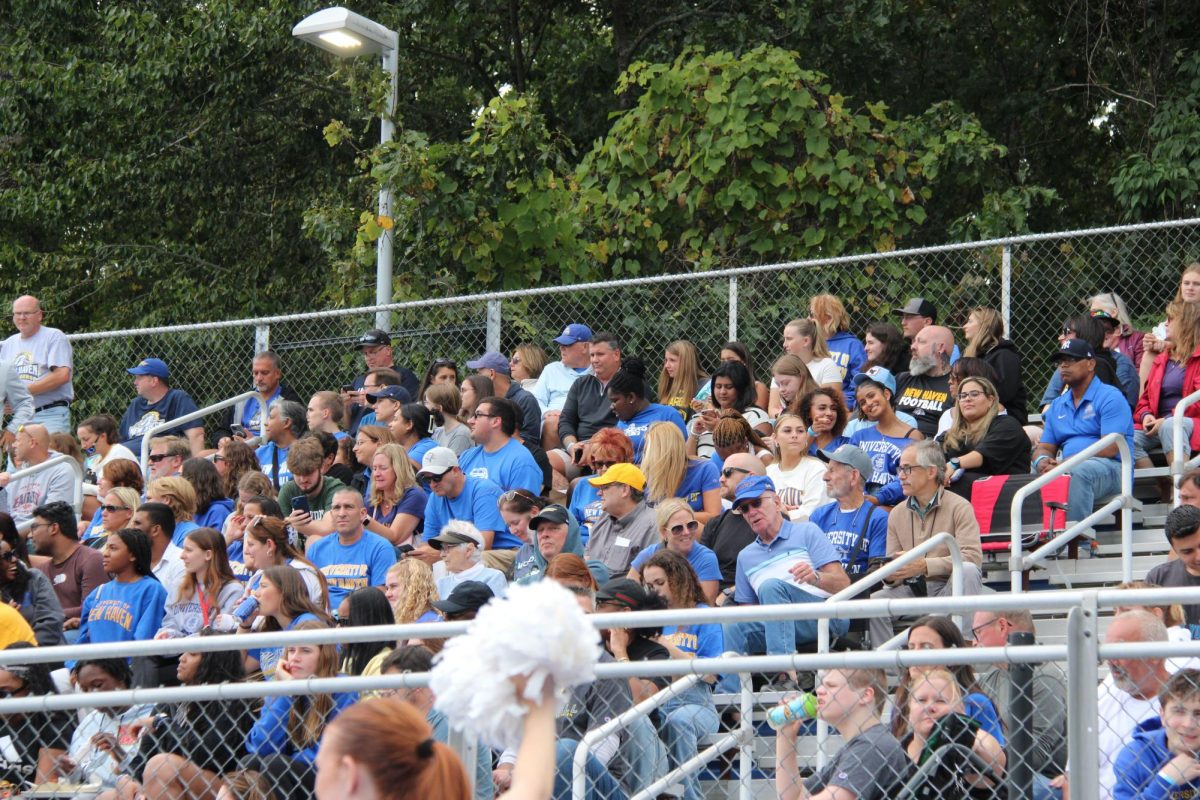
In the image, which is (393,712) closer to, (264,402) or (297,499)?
(297,499)

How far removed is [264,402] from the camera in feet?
42.0

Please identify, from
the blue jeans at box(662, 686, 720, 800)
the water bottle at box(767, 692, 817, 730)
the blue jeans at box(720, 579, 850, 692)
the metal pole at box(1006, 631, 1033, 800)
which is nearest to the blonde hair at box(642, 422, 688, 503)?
the blue jeans at box(720, 579, 850, 692)

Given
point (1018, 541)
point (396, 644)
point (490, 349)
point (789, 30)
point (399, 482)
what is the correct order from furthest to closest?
1. point (789, 30)
2. point (490, 349)
3. point (399, 482)
4. point (1018, 541)
5. point (396, 644)

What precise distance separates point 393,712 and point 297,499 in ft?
25.1

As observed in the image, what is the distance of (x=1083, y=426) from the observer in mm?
9984

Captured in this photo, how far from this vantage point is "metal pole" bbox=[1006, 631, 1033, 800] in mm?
4312

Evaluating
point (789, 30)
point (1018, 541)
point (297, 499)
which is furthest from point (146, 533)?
point (789, 30)

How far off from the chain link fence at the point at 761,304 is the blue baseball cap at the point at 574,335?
0.92ft

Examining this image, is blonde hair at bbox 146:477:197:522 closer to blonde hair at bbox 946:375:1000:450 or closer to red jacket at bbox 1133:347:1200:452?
blonde hair at bbox 946:375:1000:450

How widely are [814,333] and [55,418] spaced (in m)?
6.01

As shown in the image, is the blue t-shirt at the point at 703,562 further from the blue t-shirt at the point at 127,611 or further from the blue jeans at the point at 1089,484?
the blue t-shirt at the point at 127,611

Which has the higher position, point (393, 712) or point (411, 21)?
point (411, 21)

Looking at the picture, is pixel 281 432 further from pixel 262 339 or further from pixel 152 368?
pixel 152 368

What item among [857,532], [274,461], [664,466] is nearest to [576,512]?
[664,466]
